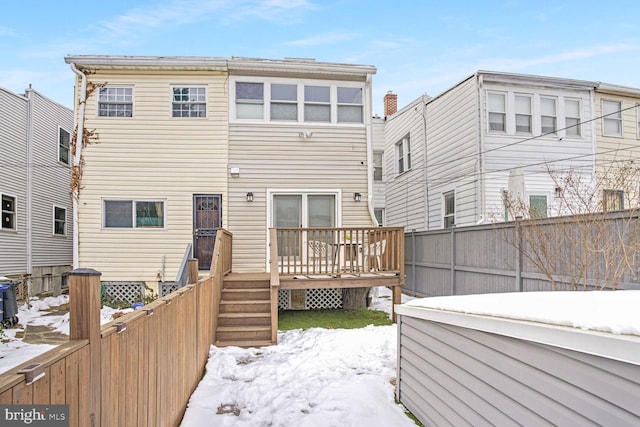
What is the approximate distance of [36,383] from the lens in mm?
1301

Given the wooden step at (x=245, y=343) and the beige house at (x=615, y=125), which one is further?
the beige house at (x=615, y=125)

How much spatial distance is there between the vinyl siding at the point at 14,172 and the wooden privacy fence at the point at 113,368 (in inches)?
413

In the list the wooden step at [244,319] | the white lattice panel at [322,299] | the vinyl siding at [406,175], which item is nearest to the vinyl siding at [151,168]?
the white lattice panel at [322,299]

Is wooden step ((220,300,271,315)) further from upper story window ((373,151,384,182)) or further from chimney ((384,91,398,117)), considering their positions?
chimney ((384,91,398,117))

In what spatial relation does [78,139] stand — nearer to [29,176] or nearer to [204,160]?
[204,160]

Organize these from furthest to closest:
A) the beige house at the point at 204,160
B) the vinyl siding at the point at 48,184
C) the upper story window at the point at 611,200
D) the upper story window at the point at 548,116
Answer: the vinyl siding at the point at 48,184
the upper story window at the point at 548,116
the beige house at the point at 204,160
the upper story window at the point at 611,200

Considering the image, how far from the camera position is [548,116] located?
11.1 m

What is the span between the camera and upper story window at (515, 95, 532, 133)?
35.8 ft

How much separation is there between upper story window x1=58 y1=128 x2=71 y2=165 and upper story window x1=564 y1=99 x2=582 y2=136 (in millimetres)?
16425

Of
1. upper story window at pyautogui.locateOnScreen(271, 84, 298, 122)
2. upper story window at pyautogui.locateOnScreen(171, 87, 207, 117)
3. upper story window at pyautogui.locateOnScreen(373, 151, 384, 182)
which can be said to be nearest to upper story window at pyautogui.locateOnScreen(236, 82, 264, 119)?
upper story window at pyautogui.locateOnScreen(271, 84, 298, 122)

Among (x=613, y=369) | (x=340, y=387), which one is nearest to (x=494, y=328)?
(x=613, y=369)

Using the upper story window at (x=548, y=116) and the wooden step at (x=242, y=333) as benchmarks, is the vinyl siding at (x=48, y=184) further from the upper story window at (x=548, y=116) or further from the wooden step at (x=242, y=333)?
the upper story window at (x=548, y=116)

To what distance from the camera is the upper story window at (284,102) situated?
31.5ft

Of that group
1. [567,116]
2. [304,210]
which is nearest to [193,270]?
[304,210]
